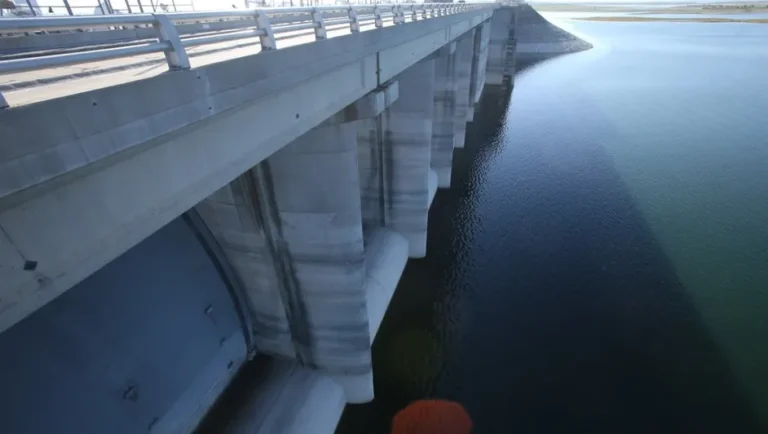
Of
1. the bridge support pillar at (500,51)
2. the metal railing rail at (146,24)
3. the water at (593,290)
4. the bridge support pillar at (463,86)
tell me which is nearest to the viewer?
the metal railing rail at (146,24)

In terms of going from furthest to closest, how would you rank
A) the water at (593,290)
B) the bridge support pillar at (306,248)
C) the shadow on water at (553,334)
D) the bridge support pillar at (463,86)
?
the bridge support pillar at (463,86), the water at (593,290), the shadow on water at (553,334), the bridge support pillar at (306,248)

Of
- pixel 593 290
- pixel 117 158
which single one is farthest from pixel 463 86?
pixel 117 158

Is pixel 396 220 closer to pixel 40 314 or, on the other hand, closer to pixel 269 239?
pixel 269 239

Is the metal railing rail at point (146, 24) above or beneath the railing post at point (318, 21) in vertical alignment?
above

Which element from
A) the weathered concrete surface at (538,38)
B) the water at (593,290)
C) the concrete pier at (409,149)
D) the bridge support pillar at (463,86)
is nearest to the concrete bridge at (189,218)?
the concrete pier at (409,149)

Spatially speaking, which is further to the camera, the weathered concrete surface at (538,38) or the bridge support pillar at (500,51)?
the weathered concrete surface at (538,38)

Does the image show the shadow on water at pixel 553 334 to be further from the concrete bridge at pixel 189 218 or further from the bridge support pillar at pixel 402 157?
the bridge support pillar at pixel 402 157

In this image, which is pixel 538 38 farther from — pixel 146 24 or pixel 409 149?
pixel 146 24
